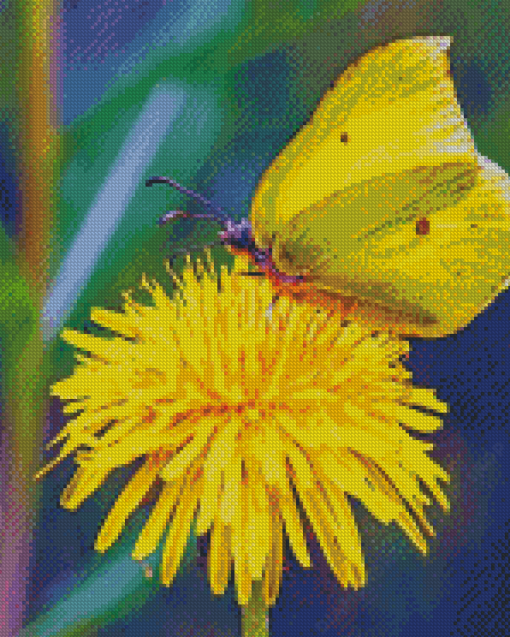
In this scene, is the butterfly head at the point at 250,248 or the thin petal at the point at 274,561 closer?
the thin petal at the point at 274,561

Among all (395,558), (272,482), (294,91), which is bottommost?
(395,558)

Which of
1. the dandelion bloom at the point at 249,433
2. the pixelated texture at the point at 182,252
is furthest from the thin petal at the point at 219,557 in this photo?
the pixelated texture at the point at 182,252

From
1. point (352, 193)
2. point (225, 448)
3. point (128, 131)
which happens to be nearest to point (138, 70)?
point (128, 131)

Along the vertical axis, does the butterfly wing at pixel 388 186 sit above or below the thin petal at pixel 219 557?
above

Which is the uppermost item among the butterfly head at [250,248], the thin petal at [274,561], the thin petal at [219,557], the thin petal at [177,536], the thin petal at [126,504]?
the butterfly head at [250,248]

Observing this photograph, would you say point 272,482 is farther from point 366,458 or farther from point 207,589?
point 207,589

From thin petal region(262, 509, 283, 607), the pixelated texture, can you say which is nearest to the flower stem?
thin petal region(262, 509, 283, 607)

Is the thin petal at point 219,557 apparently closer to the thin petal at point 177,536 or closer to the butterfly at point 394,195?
the thin petal at point 177,536

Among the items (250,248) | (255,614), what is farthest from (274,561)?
(250,248)
